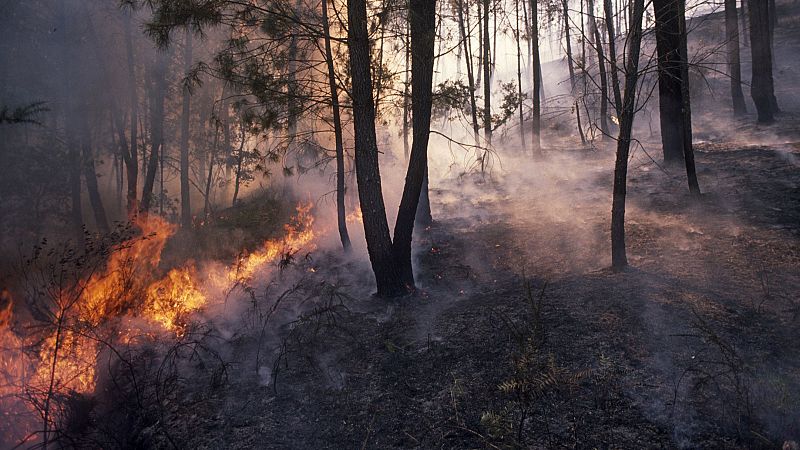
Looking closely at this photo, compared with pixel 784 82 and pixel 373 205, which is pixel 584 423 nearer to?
pixel 373 205

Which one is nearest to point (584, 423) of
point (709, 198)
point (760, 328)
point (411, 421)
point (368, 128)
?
point (411, 421)

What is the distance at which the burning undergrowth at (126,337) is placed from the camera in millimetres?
5293

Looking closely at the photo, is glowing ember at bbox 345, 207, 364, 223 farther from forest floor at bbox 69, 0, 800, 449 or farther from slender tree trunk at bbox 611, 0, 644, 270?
slender tree trunk at bbox 611, 0, 644, 270

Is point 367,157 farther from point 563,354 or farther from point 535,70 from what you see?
point 535,70

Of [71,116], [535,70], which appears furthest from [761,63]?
[71,116]

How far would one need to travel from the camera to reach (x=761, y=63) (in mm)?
15602

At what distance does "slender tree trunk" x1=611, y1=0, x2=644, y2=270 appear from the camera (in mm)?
5988

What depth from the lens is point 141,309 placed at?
7.75 meters

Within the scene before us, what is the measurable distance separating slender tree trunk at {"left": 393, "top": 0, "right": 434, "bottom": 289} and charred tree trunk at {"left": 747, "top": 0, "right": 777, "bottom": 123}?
13.8 meters

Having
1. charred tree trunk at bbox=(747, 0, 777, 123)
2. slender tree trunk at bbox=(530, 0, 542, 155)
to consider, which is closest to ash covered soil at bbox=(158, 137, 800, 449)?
charred tree trunk at bbox=(747, 0, 777, 123)

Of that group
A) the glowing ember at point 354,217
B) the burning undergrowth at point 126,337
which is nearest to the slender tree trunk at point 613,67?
the burning undergrowth at point 126,337

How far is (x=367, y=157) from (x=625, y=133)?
3.93 meters

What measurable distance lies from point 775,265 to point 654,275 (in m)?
1.65

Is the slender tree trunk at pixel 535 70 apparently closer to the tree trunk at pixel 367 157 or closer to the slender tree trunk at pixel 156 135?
the tree trunk at pixel 367 157
